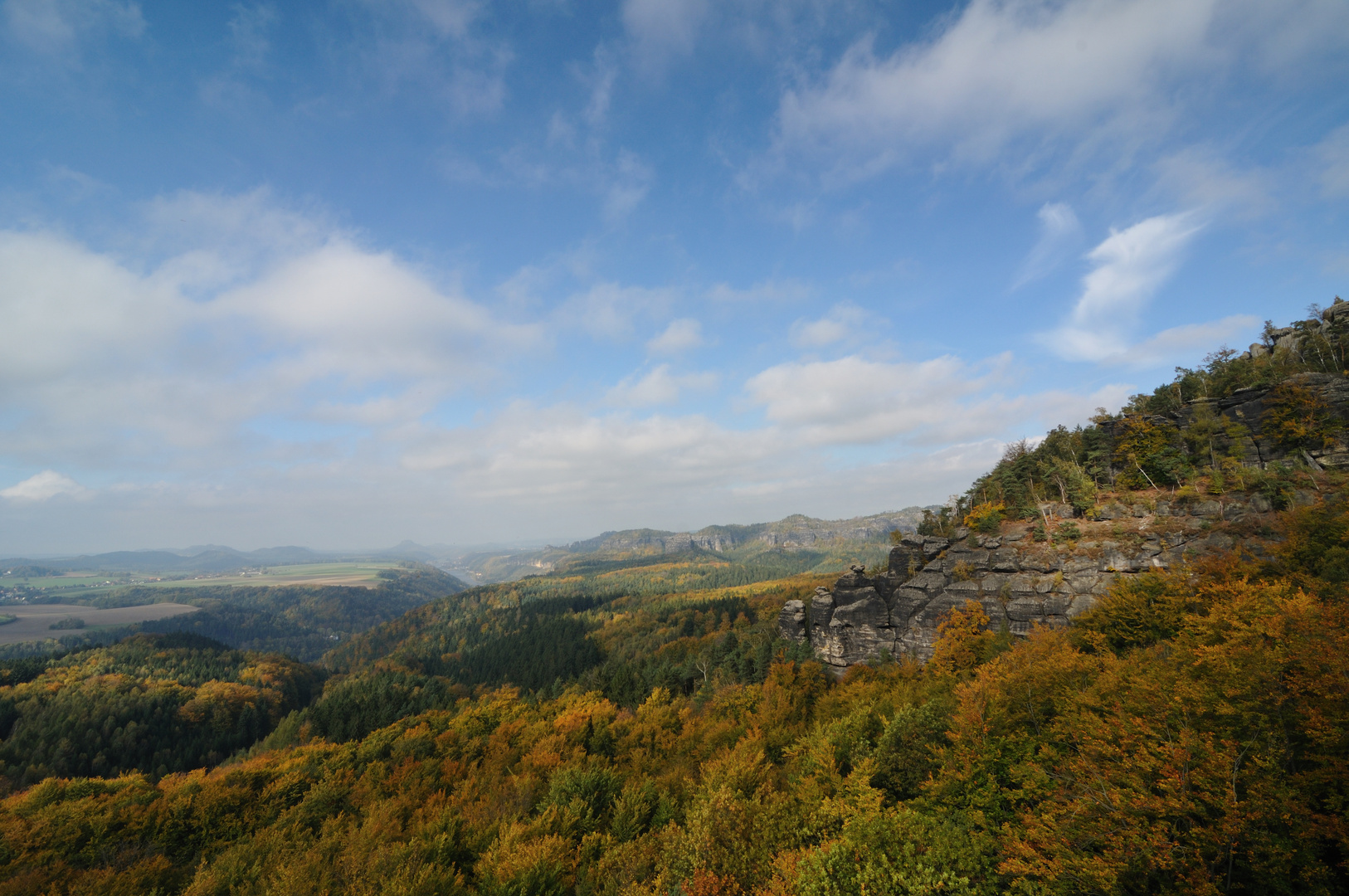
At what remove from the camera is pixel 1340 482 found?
44.2m

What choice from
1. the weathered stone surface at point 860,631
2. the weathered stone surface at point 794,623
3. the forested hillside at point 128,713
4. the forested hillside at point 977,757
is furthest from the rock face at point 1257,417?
the forested hillside at point 128,713

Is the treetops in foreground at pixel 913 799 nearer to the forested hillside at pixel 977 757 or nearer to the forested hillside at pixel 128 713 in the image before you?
the forested hillside at pixel 977 757

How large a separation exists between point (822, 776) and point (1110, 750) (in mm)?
16417

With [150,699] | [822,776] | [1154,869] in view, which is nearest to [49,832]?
[822,776]

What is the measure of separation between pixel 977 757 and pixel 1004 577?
39.8 meters

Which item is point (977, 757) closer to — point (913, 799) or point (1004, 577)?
point (913, 799)

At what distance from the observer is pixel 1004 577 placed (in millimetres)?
57531

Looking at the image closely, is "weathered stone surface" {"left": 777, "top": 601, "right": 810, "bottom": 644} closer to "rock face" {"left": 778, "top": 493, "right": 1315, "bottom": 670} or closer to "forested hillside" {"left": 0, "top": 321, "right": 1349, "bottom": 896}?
"rock face" {"left": 778, "top": 493, "right": 1315, "bottom": 670}

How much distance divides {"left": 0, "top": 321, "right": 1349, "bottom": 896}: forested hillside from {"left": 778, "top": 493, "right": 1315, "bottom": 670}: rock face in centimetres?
44

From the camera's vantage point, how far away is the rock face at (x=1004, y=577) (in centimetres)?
4950

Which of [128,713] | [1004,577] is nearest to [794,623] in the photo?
[1004,577]

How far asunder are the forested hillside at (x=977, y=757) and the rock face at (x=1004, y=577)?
1.43ft

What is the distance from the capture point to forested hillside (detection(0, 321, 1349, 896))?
1694cm

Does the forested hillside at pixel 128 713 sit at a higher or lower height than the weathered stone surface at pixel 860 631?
lower
